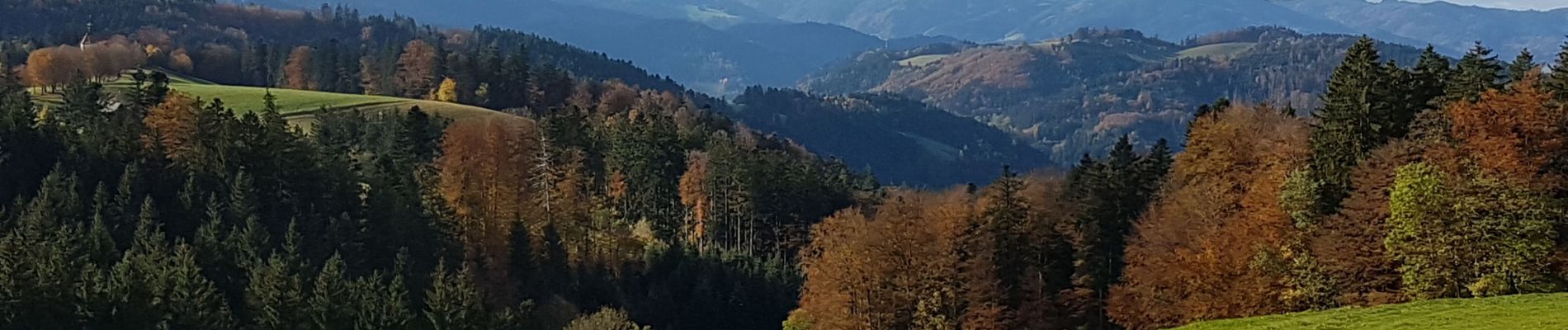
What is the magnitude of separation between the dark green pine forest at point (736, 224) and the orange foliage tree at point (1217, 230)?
13cm

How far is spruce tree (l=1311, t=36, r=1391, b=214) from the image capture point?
5175 cm

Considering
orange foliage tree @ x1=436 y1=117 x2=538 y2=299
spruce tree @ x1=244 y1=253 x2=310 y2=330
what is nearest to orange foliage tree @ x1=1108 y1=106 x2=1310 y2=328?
spruce tree @ x1=244 y1=253 x2=310 y2=330

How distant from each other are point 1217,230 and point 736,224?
56116 mm

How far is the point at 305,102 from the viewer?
13612cm

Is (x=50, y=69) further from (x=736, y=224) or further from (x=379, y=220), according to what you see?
(x=736, y=224)

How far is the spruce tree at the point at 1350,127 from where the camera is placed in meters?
51.8

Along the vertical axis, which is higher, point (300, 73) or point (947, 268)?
point (300, 73)

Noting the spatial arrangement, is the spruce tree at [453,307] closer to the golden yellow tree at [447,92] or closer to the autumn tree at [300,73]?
the golden yellow tree at [447,92]

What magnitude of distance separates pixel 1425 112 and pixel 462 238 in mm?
54750

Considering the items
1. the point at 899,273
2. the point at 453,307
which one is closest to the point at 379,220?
the point at 453,307

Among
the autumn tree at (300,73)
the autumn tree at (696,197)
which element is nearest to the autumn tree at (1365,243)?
the autumn tree at (696,197)

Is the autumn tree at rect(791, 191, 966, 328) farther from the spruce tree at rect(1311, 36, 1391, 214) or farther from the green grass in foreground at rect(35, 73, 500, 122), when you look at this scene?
the green grass in foreground at rect(35, 73, 500, 122)

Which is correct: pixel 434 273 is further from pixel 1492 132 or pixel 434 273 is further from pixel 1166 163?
pixel 1492 132

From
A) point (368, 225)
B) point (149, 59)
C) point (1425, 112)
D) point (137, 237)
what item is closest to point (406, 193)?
point (368, 225)
